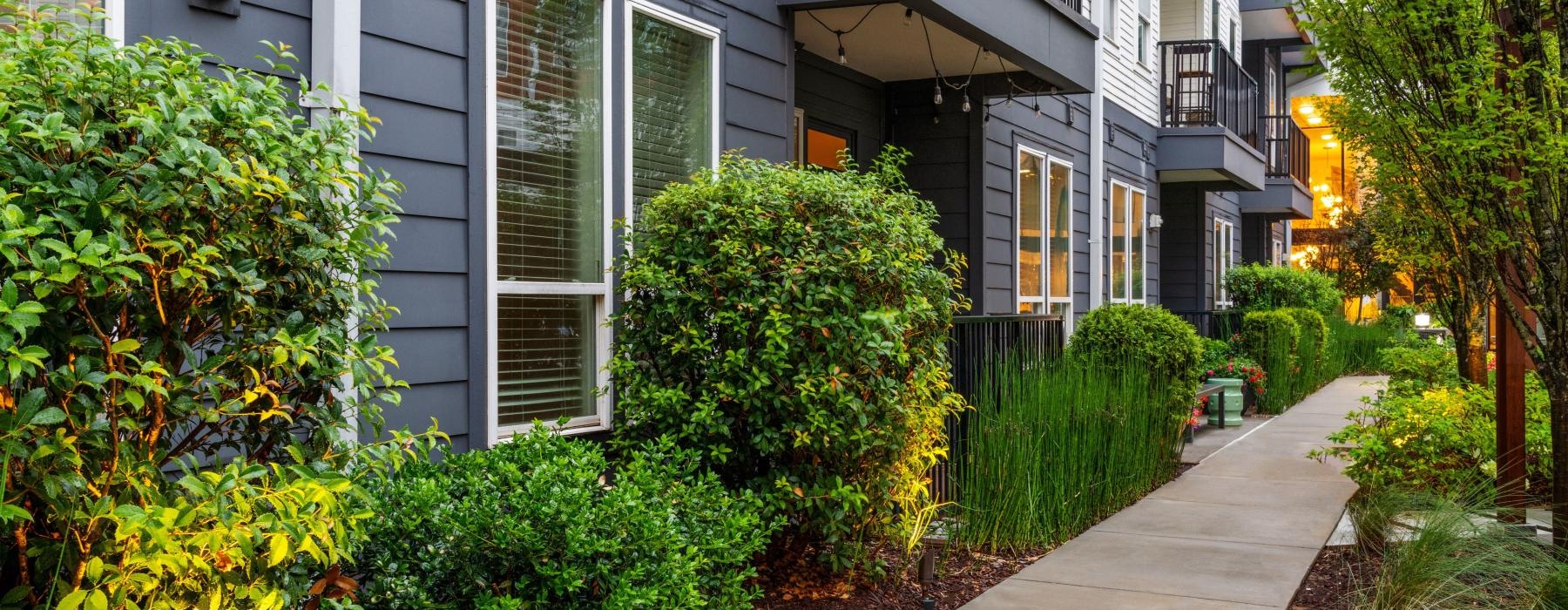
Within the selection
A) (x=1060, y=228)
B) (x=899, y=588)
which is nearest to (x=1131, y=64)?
(x=1060, y=228)

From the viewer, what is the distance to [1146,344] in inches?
329

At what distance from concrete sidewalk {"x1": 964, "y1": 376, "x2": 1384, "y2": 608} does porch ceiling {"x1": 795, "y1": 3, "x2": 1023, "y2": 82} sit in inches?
132

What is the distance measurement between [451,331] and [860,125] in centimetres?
573

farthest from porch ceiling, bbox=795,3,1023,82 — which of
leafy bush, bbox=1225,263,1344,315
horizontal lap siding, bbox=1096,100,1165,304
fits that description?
leafy bush, bbox=1225,263,1344,315

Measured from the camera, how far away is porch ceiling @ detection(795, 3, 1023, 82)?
7.79 meters

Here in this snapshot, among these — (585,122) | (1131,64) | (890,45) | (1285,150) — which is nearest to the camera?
Result: (585,122)

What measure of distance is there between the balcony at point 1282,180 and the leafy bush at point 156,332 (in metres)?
19.5

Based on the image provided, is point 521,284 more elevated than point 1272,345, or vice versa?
point 521,284

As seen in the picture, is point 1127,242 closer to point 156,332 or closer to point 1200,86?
point 1200,86

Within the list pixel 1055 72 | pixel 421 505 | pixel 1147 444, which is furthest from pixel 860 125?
pixel 421 505

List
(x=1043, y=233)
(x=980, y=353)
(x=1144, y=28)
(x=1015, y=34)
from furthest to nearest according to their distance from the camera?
(x=1144, y=28)
(x=1043, y=233)
(x=1015, y=34)
(x=980, y=353)

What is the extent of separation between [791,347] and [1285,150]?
18815 mm

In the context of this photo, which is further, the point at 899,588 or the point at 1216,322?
the point at 1216,322

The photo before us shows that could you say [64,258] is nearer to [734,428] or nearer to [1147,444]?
[734,428]
